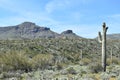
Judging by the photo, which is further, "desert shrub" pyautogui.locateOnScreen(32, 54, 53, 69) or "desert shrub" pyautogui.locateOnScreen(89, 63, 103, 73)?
"desert shrub" pyautogui.locateOnScreen(32, 54, 53, 69)

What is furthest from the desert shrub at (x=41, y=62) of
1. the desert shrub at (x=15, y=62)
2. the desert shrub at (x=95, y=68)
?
the desert shrub at (x=95, y=68)

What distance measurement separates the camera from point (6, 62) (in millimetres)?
25656

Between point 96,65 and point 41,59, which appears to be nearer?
point 96,65

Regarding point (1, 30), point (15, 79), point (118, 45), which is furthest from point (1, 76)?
point (1, 30)

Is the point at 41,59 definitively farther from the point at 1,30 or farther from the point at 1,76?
the point at 1,30

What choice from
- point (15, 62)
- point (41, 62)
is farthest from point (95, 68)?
point (41, 62)

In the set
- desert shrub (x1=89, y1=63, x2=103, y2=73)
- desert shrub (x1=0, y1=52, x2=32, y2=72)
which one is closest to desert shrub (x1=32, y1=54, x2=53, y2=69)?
desert shrub (x1=0, y1=52, x2=32, y2=72)

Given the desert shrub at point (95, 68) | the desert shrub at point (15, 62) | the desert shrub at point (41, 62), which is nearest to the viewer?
the desert shrub at point (95, 68)

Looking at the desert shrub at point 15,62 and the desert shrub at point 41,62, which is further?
the desert shrub at point 41,62

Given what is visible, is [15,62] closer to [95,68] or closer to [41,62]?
[41,62]

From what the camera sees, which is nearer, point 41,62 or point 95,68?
point 95,68

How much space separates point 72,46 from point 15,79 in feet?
142

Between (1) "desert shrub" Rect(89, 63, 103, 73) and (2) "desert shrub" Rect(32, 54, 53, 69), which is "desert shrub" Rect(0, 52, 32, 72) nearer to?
(2) "desert shrub" Rect(32, 54, 53, 69)

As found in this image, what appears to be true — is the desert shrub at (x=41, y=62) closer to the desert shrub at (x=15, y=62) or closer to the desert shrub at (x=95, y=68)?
the desert shrub at (x=15, y=62)
